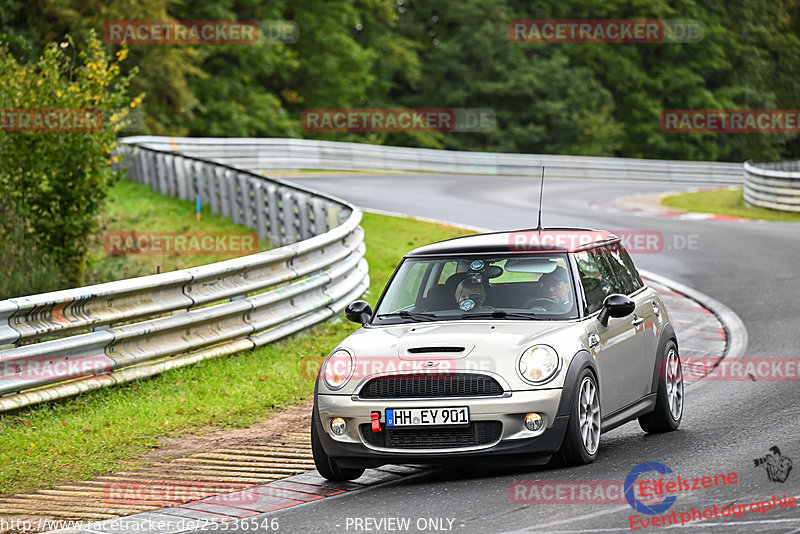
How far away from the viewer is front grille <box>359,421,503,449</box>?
7160mm

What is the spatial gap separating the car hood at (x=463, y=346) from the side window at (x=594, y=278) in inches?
18.1

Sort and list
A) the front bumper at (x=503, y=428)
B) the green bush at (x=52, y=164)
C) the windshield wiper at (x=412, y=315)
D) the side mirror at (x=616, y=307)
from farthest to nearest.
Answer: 1. the green bush at (x=52, y=164)
2. the windshield wiper at (x=412, y=315)
3. the side mirror at (x=616, y=307)
4. the front bumper at (x=503, y=428)

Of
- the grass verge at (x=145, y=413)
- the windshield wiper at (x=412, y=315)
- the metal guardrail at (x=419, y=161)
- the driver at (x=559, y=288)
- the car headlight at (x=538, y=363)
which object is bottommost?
the metal guardrail at (x=419, y=161)

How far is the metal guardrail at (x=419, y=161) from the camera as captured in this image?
38688 mm

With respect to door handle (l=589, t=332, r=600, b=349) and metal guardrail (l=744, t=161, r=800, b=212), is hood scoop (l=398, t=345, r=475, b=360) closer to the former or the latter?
door handle (l=589, t=332, r=600, b=349)

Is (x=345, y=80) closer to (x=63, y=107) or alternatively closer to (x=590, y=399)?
(x=63, y=107)

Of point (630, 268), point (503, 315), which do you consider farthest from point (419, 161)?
point (503, 315)

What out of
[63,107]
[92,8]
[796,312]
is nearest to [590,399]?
[796,312]

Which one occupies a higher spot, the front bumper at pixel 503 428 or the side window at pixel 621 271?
the side window at pixel 621 271

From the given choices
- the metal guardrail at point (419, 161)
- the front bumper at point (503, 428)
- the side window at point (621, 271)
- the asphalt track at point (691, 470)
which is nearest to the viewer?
the asphalt track at point (691, 470)

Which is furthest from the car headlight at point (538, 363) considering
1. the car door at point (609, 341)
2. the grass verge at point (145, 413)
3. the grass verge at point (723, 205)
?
the grass verge at point (723, 205)

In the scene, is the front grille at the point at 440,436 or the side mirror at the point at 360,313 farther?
the side mirror at the point at 360,313

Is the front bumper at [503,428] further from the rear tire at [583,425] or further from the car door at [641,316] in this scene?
the car door at [641,316]

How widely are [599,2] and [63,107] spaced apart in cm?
5264
